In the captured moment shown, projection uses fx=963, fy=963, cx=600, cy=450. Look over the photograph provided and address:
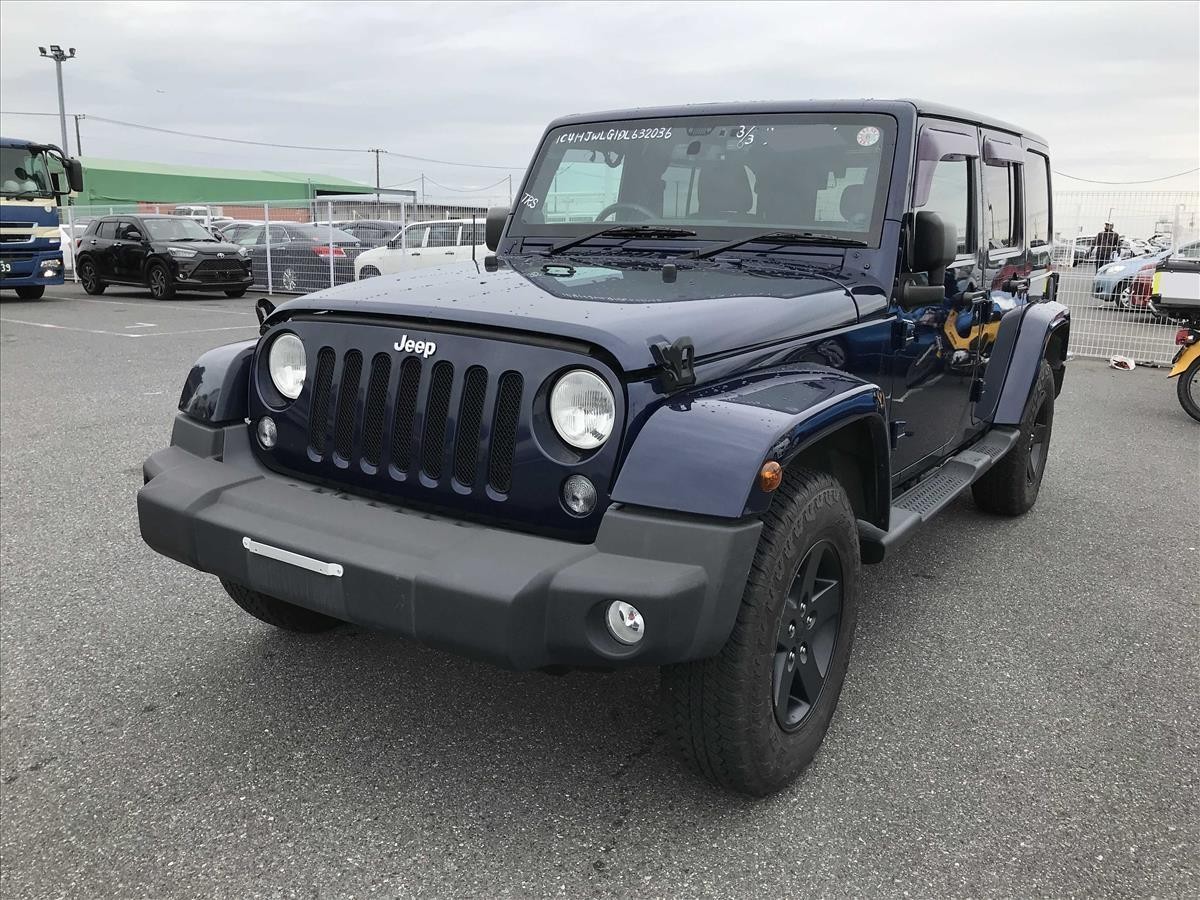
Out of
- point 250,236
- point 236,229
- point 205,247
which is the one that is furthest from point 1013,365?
point 236,229

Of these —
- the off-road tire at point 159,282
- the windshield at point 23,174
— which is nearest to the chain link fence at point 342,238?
the off-road tire at point 159,282

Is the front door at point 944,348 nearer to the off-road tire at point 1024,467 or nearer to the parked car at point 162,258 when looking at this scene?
the off-road tire at point 1024,467

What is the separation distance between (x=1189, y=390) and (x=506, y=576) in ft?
25.4

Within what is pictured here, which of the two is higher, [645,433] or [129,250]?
[129,250]

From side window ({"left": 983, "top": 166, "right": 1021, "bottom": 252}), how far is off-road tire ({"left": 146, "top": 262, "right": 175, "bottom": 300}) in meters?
15.9

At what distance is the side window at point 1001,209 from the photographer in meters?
4.15

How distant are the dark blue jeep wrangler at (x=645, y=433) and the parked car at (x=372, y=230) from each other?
13.2 meters

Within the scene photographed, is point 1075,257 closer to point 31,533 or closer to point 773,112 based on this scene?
point 773,112

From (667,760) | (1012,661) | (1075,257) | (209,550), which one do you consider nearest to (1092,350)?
(1075,257)

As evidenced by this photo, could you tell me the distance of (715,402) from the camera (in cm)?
225

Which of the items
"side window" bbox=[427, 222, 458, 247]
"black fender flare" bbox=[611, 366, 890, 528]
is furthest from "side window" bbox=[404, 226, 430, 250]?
"black fender flare" bbox=[611, 366, 890, 528]

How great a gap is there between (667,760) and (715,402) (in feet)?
3.52

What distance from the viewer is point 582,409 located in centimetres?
224

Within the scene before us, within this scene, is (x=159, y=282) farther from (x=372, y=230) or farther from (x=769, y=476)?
(x=769, y=476)
